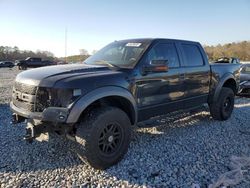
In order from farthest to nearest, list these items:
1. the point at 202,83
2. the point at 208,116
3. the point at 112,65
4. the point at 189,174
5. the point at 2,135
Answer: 1. the point at 208,116
2. the point at 202,83
3. the point at 2,135
4. the point at 112,65
5. the point at 189,174

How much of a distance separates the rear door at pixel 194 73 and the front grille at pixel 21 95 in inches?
117

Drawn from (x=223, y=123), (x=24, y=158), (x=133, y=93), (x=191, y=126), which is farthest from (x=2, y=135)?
(x=223, y=123)

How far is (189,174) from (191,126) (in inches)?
103

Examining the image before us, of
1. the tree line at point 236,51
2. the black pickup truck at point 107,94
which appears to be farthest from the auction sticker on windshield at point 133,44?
the tree line at point 236,51

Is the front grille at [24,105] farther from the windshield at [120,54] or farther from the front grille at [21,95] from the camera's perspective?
the windshield at [120,54]

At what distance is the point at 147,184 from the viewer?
3.40m

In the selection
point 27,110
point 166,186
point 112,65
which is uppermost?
point 112,65

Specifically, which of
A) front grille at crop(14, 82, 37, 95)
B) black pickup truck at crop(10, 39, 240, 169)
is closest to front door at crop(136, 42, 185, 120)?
black pickup truck at crop(10, 39, 240, 169)

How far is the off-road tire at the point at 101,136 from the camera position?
3.56 m

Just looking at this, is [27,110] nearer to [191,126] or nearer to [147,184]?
[147,184]

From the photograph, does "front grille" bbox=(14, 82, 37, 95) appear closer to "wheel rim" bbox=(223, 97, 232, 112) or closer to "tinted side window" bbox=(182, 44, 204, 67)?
"tinted side window" bbox=(182, 44, 204, 67)

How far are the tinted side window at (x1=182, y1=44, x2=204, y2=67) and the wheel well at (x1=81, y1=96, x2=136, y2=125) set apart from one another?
1.91 m

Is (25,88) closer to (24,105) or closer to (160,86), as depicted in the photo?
(24,105)

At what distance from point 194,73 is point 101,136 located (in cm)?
272
